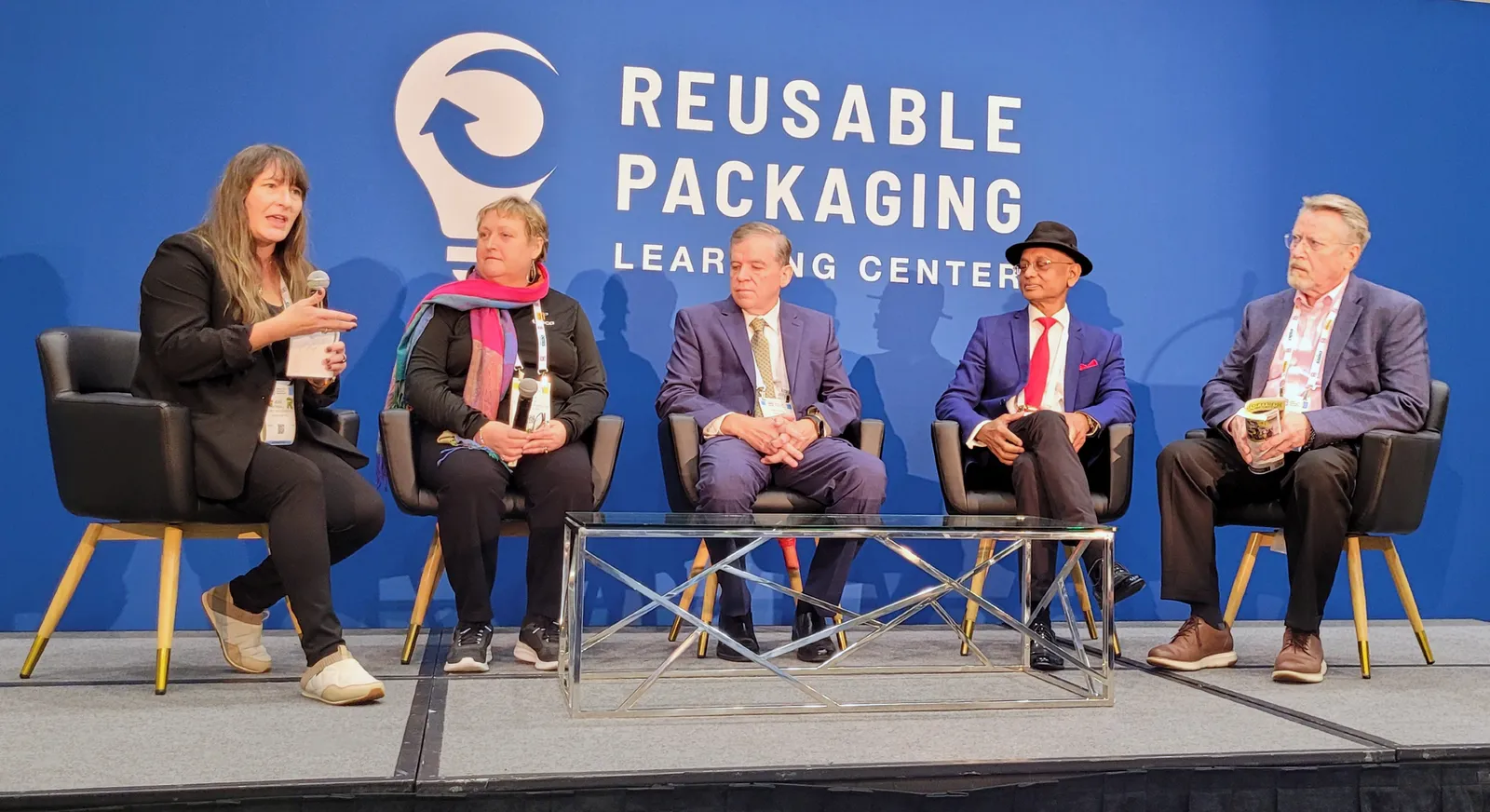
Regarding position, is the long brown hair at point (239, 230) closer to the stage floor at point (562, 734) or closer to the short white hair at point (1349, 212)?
the stage floor at point (562, 734)

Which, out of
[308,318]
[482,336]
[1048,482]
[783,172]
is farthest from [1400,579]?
[308,318]

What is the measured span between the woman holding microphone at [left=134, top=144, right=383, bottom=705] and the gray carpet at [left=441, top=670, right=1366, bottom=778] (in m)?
0.40

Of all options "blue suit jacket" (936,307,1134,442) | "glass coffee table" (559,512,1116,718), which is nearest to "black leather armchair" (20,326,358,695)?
"glass coffee table" (559,512,1116,718)

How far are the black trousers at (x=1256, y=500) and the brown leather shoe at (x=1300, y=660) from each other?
0.03 metres

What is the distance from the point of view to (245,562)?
13.8ft

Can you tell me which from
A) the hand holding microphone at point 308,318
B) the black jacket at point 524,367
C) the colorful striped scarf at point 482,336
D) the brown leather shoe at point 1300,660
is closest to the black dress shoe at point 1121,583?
the brown leather shoe at point 1300,660

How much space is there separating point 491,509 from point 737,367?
3.25 ft

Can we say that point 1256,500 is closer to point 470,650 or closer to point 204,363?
point 470,650

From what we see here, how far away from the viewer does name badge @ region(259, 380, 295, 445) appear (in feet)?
10.2

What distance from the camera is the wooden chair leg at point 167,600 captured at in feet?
9.55

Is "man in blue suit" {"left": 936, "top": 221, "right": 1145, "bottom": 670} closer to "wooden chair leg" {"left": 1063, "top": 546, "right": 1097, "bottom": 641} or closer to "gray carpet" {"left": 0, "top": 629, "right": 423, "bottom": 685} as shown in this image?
"wooden chair leg" {"left": 1063, "top": 546, "right": 1097, "bottom": 641}

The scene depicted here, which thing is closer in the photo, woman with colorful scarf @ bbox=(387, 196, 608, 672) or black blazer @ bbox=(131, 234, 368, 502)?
black blazer @ bbox=(131, 234, 368, 502)

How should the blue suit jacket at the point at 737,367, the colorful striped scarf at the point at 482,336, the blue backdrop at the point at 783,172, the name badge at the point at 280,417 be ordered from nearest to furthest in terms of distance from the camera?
the name badge at the point at 280,417 → the colorful striped scarf at the point at 482,336 → the blue suit jacket at the point at 737,367 → the blue backdrop at the point at 783,172

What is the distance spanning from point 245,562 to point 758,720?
2273 millimetres
